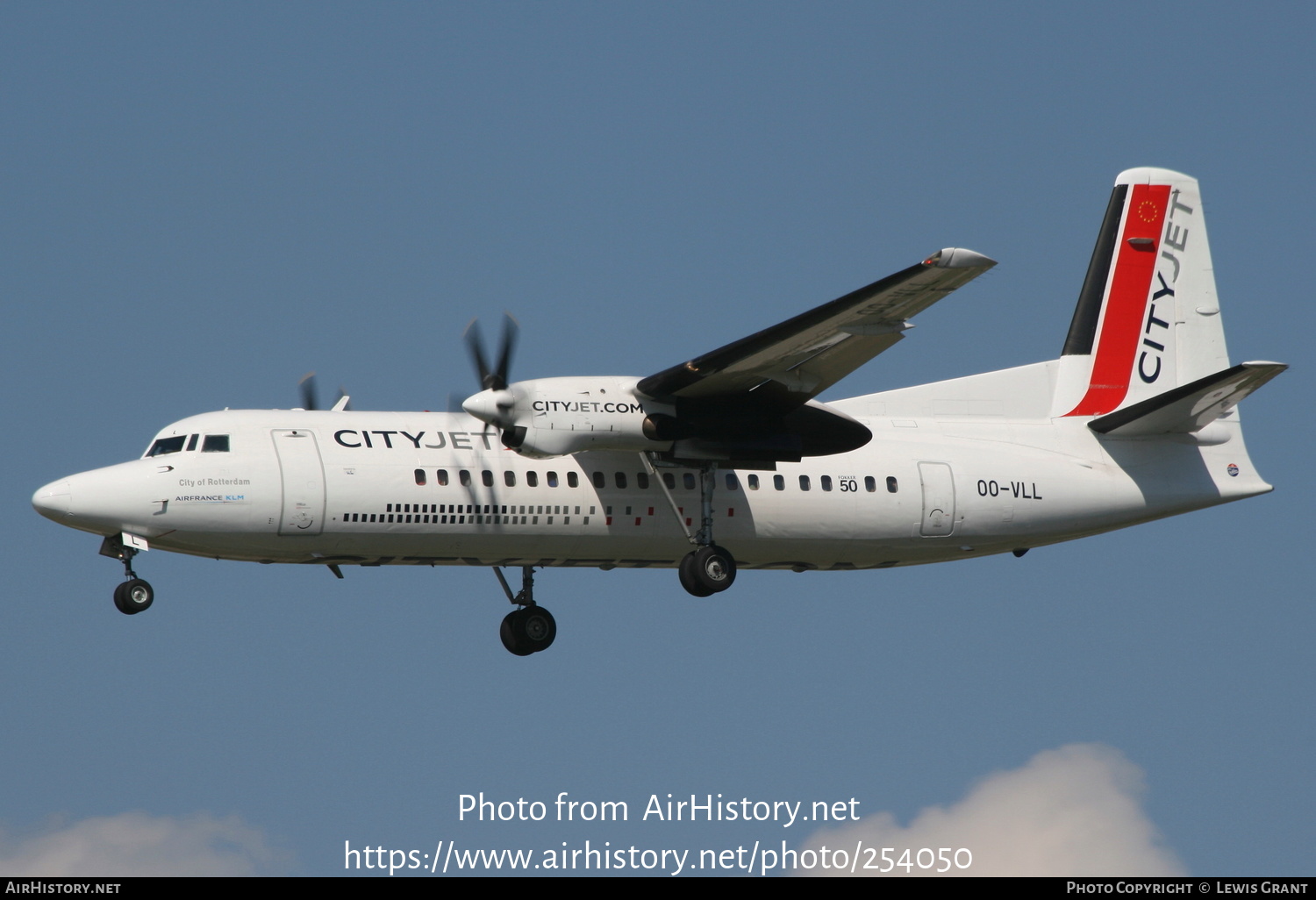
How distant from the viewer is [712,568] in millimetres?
20234

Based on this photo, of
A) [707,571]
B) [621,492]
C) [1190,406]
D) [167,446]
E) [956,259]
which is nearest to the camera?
[956,259]

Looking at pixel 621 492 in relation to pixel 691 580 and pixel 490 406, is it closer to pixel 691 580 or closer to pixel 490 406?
pixel 691 580

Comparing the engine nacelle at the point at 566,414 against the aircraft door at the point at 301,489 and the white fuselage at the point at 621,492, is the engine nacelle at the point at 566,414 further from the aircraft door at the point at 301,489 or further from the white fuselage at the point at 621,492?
the aircraft door at the point at 301,489

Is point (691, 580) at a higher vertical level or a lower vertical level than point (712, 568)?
lower

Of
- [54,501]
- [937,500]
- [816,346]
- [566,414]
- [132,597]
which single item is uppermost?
[816,346]

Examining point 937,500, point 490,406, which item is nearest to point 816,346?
point 937,500

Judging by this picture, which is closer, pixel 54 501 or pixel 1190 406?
pixel 54 501

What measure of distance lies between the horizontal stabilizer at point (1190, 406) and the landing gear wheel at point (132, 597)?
39.0 feet

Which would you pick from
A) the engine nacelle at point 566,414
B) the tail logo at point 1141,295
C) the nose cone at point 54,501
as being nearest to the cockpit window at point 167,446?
the nose cone at point 54,501

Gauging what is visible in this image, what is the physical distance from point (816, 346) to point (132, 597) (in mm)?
7810

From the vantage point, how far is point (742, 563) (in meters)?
21.4

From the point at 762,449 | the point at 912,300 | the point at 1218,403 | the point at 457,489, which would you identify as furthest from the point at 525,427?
the point at 1218,403

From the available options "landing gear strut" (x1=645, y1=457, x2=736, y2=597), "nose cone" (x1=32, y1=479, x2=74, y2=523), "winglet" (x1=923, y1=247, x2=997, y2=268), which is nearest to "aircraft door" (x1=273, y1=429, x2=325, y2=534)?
"nose cone" (x1=32, y1=479, x2=74, y2=523)

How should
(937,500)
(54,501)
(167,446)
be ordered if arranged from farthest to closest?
1. (937,500)
2. (167,446)
3. (54,501)
